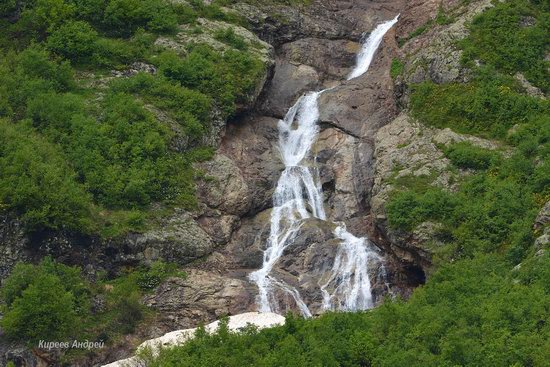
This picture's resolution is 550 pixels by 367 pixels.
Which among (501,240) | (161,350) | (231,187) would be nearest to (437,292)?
(501,240)

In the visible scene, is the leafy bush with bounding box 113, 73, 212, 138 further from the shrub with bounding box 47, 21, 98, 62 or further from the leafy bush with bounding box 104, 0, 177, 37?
the leafy bush with bounding box 104, 0, 177, 37

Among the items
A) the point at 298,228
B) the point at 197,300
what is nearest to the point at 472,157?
the point at 298,228

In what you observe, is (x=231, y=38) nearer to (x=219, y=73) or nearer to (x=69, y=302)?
(x=219, y=73)

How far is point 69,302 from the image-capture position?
4922cm

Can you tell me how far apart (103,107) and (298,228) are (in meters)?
13.1

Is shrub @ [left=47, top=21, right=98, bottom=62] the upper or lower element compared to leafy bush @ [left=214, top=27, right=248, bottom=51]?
lower

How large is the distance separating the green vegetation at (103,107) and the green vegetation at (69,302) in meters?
2.81

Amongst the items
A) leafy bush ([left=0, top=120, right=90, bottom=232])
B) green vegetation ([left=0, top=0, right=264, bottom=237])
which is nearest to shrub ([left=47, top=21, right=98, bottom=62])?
green vegetation ([left=0, top=0, right=264, bottom=237])

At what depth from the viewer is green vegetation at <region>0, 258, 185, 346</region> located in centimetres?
4838

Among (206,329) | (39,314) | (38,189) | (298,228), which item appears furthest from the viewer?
(298,228)

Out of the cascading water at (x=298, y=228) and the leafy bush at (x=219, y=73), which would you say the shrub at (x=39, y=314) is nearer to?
the cascading water at (x=298, y=228)

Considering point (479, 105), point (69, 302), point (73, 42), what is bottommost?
point (69, 302)

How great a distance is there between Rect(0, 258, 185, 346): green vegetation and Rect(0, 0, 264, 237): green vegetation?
2.81 meters

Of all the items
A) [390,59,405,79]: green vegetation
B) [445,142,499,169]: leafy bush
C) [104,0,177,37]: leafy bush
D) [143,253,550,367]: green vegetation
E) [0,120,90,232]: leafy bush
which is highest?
[104,0,177,37]: leafy bush
